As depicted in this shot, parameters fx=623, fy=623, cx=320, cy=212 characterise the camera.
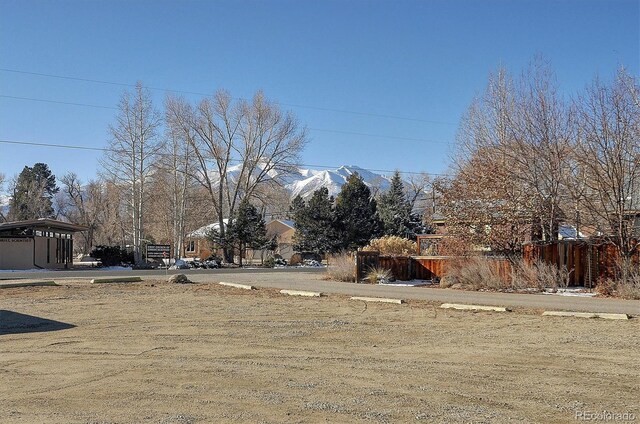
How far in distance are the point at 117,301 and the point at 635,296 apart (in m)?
16.0

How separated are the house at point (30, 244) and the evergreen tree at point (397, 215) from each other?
28660mm

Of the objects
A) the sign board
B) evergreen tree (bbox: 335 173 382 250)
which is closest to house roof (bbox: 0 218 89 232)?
the sign board

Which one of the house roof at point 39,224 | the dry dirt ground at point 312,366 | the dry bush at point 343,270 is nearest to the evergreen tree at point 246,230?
the house roof at point 39,224

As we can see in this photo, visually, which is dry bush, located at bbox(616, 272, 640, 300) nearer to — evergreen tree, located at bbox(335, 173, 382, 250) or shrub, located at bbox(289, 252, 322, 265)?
evergreen tree, located at bbox(335, 173, 382, 250)

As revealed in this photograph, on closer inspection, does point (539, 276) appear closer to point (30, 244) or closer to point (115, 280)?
point (115, 280)

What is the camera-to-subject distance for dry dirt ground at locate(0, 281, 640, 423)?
676cm

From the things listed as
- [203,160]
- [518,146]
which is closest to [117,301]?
[518,146]

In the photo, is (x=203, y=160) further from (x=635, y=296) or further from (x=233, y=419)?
(x=233, y=419)

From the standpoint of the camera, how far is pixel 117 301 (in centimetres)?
1903

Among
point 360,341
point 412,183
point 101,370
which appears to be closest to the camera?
point 101,370

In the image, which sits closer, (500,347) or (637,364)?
(637,364)

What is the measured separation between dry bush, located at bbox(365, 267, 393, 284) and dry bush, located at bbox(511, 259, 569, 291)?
661 centimetres

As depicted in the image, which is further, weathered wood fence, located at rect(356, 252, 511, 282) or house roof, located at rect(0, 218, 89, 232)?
house roof, located at rect(0, 218, 89, 232)

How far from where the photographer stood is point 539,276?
76.5 ft
